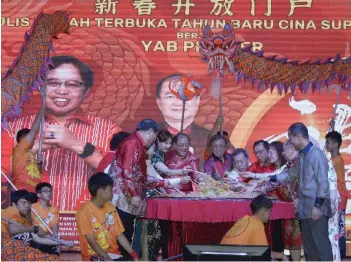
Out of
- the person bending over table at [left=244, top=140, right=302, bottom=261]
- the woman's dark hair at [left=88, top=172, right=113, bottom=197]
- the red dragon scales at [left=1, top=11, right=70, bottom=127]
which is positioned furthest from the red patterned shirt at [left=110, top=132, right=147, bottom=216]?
the red dragon scales at [left=1, top=11, right=70, bottom=127]

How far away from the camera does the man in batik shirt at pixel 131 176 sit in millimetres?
7215

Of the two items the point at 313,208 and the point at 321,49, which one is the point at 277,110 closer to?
the point at 321,49

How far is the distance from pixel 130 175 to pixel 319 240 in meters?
1.70

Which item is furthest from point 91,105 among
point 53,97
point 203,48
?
point 203,48

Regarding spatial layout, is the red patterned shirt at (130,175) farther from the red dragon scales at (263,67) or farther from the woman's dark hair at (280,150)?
the red dragon scales at (263,67)

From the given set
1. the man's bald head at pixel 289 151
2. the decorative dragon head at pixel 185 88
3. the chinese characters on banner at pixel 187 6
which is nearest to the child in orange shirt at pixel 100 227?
the man's bald head at pixel 289 151

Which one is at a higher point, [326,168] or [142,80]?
[142,80]

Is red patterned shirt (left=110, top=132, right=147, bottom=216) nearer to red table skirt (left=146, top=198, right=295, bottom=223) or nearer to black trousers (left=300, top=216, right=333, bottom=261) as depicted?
red table skirt (left=146, top=198, right=295, bottom=223)

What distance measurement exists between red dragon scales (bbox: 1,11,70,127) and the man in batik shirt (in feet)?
7.27

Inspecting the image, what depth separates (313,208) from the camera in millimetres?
7004

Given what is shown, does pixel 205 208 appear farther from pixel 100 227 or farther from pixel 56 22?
pixel 56 22

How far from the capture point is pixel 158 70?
364 inches

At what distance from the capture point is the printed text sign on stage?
361 inches

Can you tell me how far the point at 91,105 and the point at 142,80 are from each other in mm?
628
